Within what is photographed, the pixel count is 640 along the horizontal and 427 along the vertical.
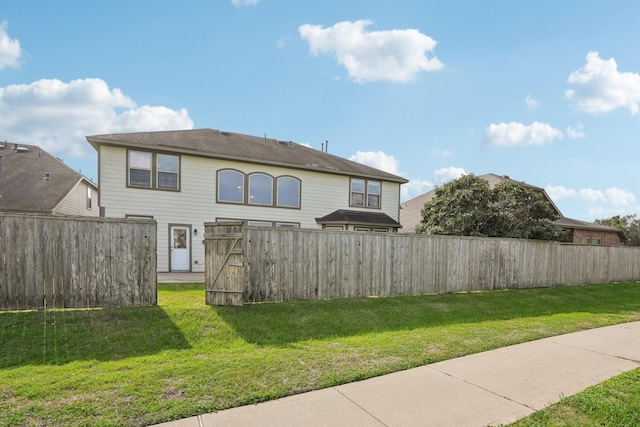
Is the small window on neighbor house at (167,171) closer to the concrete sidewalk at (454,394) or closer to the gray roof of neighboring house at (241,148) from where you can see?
the gray roof of neighboring house at (241,148)

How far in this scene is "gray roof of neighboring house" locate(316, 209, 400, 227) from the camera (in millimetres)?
Result: 16484

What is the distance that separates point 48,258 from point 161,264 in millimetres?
7863

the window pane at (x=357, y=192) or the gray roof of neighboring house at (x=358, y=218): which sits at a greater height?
the window pane at (x=357, y=192)

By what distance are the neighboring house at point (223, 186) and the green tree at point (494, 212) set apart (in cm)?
376

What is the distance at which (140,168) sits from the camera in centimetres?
1377

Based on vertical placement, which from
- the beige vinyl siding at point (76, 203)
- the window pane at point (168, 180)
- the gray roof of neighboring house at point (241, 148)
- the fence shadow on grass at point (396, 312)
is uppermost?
the gray roof of neighboring house at point (241, 148)

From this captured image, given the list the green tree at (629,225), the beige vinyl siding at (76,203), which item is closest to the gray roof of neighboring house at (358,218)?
the beige vinyl siding at (76,203)

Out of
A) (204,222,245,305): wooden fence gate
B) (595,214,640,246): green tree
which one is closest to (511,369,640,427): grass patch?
(204,222,245,305): wooden fence gate

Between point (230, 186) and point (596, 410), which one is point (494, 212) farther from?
point (596, 410)

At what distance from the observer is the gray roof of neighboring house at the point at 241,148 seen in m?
13.7

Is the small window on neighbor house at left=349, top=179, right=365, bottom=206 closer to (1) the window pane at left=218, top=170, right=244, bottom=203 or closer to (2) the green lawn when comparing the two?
(1) the window pane at left=218, top=170, right=244, bottom=203

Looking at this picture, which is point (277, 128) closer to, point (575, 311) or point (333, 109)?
point (333, 109)

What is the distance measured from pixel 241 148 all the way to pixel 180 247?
5.34m

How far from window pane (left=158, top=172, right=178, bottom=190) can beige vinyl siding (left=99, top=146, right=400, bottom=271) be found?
237 millimetres
